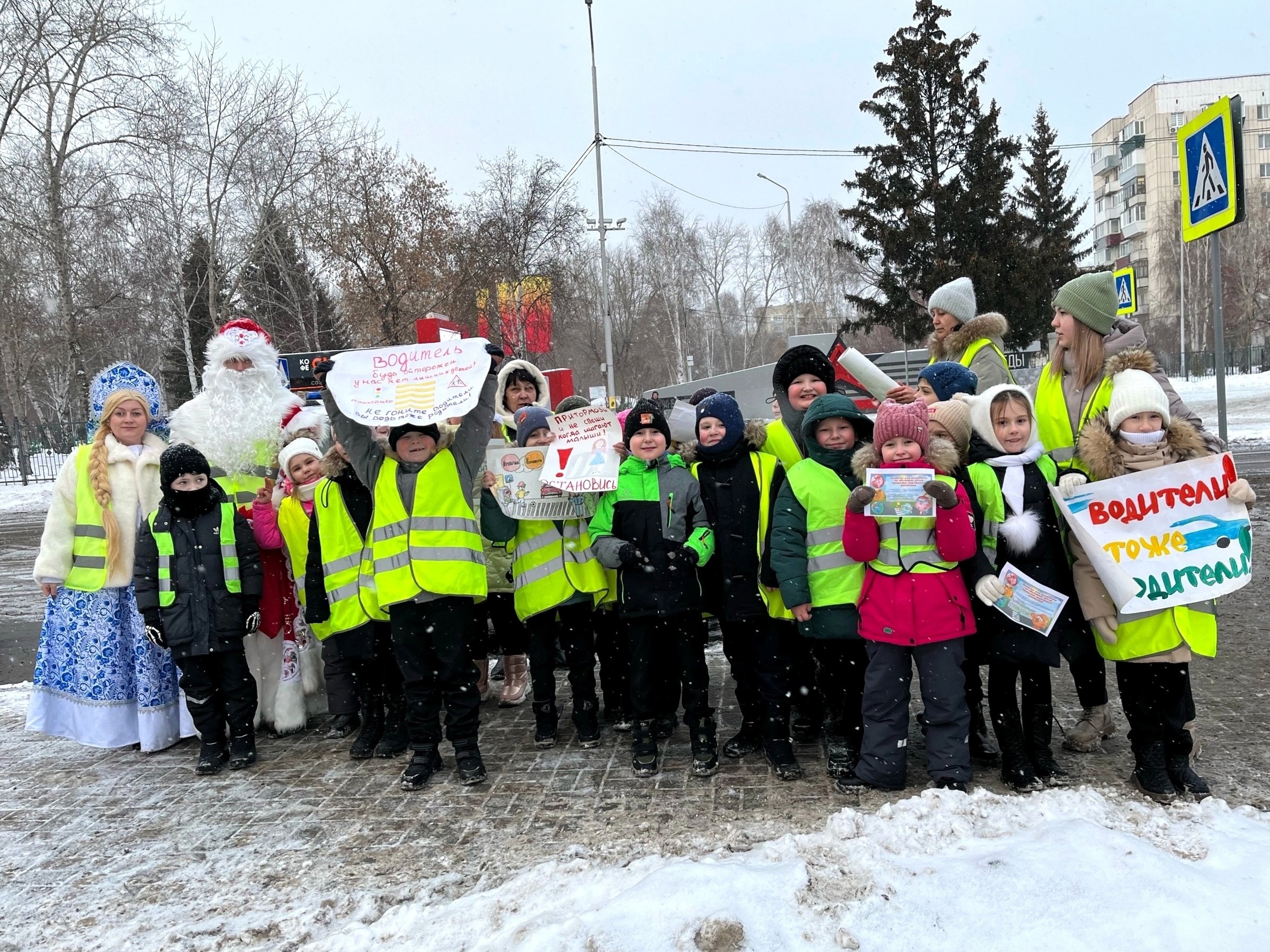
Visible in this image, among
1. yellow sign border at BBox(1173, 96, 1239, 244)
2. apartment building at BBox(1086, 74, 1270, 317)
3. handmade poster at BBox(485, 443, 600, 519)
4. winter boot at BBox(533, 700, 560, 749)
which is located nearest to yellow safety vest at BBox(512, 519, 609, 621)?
handmade poster at BBox(485, 443, 600, 519)

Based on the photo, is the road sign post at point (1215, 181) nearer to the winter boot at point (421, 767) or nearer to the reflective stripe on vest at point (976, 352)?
the reflective stripe on vest at point (976, 352)

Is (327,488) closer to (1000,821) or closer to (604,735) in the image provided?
(604,735)

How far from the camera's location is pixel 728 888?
9.66 ft

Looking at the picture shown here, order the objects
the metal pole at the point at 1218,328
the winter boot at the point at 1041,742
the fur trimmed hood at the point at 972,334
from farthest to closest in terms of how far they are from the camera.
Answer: the metal pole at the point at 1218,328 → the fur trimmed hood at the point at 972,334 → the winter boot at the point at 1041,742

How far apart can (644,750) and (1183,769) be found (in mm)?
2413

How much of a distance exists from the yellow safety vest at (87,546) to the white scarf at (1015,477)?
493 centimetres

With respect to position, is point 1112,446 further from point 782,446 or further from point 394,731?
point 394,731

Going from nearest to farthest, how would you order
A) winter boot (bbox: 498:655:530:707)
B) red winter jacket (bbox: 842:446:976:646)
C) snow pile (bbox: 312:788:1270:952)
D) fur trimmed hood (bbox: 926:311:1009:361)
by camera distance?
snow pile (bbox: 312:788:1270:952) → red winter jacket (bbox: 842:446:976:646) → fur trimmed hood (bbox: 926:311:1009:361) → winter boot (bbox: 498:655:530:707)

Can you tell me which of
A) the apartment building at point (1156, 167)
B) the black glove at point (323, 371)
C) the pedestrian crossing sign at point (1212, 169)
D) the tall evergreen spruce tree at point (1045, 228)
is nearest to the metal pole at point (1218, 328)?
the pedestrian crossing sign at point (1212, 169)

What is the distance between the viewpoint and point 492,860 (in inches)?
139

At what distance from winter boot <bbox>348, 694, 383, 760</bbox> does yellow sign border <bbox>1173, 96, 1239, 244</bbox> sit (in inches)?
252

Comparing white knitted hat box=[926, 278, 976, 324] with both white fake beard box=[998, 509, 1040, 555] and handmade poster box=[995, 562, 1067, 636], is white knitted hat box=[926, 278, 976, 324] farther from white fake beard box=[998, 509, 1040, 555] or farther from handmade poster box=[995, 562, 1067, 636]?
handmade poster box=[995, 562, 1067, 636]

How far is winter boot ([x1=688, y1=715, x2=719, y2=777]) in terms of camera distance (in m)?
4.30

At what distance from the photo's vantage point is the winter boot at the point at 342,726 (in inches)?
207
